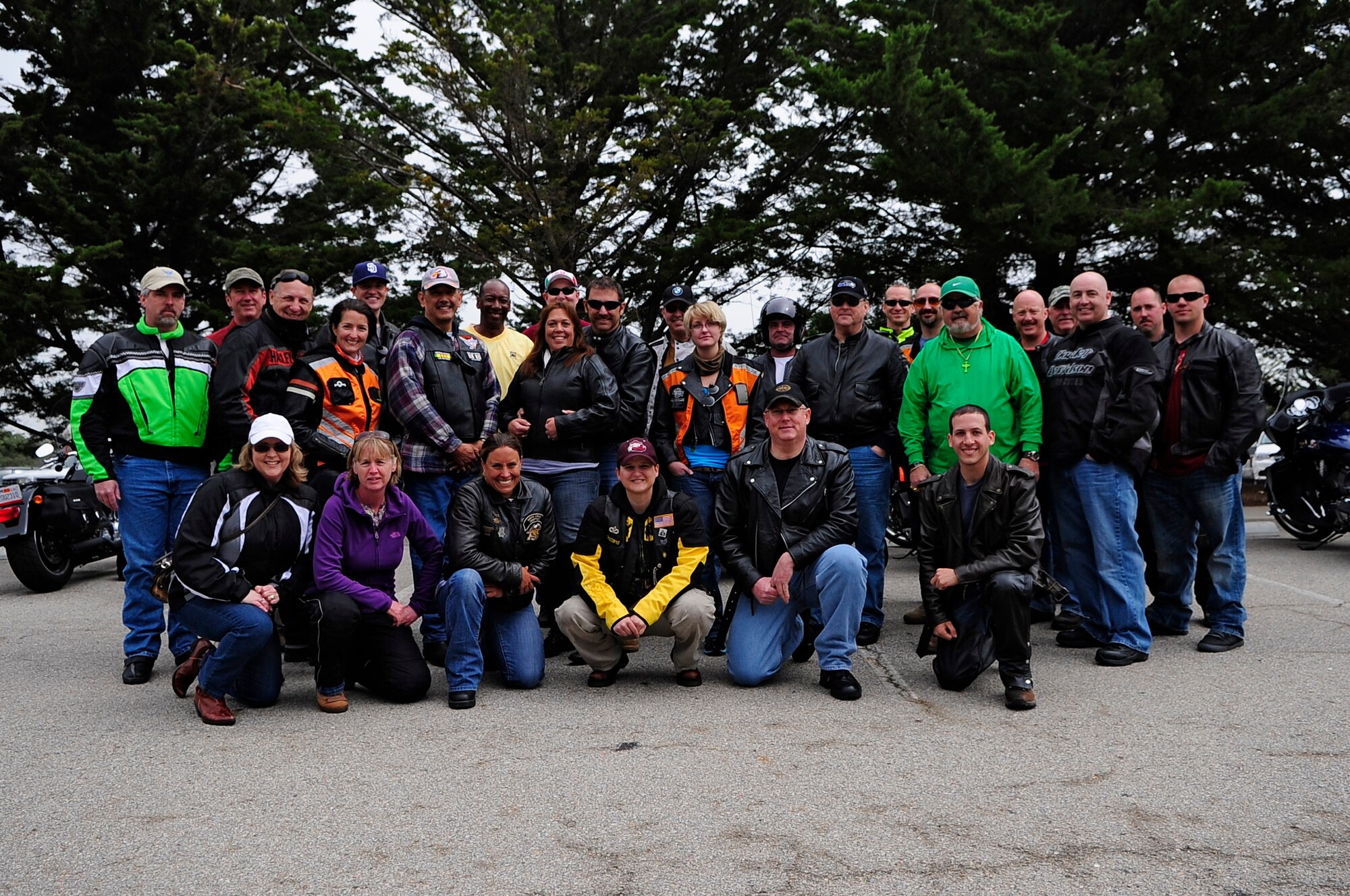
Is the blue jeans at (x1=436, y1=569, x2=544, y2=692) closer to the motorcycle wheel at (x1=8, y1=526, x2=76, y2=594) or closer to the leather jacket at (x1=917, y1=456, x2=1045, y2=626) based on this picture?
the leather jacket at (x1=917, y1=456, x2=1045, y2=626)

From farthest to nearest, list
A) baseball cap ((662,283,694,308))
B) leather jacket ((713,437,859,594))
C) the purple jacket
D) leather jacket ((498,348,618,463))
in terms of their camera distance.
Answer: baseball cap ((662,283,694,308)) → leather jacket ((498,348,618,463)) → leather jacket ((713,437,859,594)) → the purple jacket

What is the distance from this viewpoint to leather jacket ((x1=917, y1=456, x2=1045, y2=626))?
4.82 m

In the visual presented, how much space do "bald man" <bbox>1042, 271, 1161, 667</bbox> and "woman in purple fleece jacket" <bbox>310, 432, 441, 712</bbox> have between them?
11.1 ft

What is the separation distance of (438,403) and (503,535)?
997 mm

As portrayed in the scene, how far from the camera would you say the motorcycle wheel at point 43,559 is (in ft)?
27.0

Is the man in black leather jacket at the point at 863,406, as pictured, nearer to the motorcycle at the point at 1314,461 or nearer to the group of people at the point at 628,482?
the group of people at the point at 628,482

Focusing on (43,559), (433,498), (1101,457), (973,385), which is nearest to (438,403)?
(433,498)

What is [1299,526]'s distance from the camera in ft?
30.8

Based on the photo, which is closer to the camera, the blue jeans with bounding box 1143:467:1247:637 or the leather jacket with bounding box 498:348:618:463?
the blue jeans with bounding box 1143:467:1247:637

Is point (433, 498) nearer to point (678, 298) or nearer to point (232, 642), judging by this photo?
point (232, 642)

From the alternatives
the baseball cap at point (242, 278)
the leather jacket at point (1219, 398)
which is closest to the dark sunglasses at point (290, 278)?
the baseball cap at point (242, 278)

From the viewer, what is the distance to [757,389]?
5.88 m

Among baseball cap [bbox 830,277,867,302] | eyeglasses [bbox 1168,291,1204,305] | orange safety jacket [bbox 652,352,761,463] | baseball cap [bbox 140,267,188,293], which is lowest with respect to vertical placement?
orange safety jacket [bbox 652,352,761,463]

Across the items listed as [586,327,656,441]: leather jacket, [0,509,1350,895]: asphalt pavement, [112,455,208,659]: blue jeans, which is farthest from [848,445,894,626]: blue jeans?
[112,455,208,659]: blue jeans
